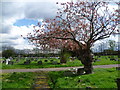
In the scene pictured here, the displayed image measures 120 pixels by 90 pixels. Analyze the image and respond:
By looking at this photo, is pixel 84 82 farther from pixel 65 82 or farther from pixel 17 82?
pixel 17 82

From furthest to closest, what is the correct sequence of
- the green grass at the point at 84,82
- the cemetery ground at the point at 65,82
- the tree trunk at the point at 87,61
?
the tree trunk at the point at 87,61
the cemetery ground at the point at 65,82
the green grass at the point at 84,82

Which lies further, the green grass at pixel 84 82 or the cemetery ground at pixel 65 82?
the cemetery ground at pixel 65 82

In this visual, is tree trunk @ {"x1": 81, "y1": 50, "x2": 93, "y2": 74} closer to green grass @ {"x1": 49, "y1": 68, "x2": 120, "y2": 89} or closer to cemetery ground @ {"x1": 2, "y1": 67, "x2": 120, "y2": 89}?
cemetery ground @ {"x1": 2, "y1": 67, "x2": 120, "y2": 89}

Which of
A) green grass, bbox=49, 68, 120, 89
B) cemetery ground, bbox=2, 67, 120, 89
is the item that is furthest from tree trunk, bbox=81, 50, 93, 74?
green grass, bbox=49, 68, 120, 89

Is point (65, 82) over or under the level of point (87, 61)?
under

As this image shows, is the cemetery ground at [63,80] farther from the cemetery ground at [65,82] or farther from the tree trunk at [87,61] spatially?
the tree trunk at [87,61]

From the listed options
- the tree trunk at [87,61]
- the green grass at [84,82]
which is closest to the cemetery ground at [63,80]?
the green grass at [84,82]

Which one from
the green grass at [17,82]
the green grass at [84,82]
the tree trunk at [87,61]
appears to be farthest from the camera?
the tree trunk at [87,61]

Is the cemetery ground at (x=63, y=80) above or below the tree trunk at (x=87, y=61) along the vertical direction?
below

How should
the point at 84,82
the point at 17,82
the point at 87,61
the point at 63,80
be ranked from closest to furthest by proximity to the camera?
the point at 84,82 → the point at 17,82 → the point at 63,80 → the point at 87,61

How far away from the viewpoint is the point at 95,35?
13.3 meters

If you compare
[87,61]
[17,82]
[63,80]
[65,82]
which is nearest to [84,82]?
[65,82]

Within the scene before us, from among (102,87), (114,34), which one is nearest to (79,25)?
(114,34)

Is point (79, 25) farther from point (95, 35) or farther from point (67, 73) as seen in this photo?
point (67, 73)
